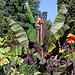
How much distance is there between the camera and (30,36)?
479 cm

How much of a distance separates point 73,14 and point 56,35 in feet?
31.8

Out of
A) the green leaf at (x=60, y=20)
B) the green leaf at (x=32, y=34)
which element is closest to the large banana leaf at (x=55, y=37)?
the green leaf at (x=60, y=20)

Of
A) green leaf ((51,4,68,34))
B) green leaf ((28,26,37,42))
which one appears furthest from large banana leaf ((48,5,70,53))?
green leaf ((28,26,37,42))

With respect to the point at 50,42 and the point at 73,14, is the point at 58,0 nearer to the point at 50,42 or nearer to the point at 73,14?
the point at 73,14

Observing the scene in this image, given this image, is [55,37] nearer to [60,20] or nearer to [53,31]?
[53,31]

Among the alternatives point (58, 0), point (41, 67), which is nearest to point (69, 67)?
point (41, 67)

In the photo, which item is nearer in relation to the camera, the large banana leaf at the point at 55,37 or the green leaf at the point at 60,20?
the large banana leaf at the point at 55,37

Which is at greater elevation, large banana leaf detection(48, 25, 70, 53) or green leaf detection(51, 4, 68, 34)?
green leaf detection(51, 4, 68, 34)

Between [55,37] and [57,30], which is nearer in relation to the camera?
[55,37]

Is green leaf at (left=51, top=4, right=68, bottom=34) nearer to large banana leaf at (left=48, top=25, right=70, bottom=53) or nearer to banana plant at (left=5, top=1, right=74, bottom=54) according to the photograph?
banana plant at (left=5, top=1, right=74, bottom=54)

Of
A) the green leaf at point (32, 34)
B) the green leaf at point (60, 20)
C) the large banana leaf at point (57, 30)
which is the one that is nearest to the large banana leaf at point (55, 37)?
the large banana leaf at point (57, 30)

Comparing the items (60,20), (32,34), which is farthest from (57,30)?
(32,34)

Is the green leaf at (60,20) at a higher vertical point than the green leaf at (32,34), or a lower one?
higher

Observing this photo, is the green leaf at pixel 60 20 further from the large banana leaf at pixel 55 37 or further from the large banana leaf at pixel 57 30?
the large banana leaf at pixel 55 37
